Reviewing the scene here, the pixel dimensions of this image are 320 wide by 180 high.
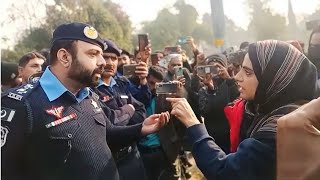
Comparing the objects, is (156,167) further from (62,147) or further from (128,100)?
(62,147)

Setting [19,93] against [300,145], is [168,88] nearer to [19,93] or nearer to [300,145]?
[19,93]

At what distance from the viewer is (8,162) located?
6.40ft

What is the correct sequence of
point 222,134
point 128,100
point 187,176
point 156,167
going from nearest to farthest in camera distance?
point 128,100 < point 156,167 < point 222,134 < point 187,176

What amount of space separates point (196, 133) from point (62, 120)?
0.77 m

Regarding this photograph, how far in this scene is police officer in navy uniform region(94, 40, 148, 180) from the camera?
314 centimetres

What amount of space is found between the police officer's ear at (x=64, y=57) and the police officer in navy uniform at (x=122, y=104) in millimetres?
784

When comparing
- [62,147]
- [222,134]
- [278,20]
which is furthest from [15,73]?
[278,20]

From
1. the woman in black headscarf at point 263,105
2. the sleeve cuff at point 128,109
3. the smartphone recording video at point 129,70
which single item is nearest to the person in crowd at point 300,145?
the woman in black headscarf at point 263,105

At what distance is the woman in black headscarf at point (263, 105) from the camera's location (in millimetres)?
1765

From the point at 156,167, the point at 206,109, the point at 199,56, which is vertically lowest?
the point at 156,167

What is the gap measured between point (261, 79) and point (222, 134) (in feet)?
9.28

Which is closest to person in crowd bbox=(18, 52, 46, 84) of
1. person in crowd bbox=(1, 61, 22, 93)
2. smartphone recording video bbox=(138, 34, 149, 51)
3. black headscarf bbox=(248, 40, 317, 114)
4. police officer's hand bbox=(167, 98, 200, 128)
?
person in crowd bbox=(1, 61, 22, 93)

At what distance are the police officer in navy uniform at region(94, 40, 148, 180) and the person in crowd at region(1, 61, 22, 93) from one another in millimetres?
1590

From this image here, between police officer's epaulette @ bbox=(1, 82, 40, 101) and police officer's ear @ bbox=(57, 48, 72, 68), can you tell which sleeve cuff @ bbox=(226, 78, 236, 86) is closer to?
police officer's ear @ bbox=(57, 48, 72, 68)
